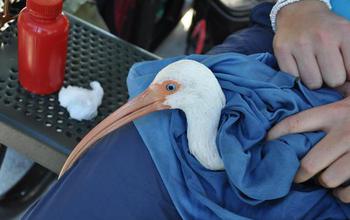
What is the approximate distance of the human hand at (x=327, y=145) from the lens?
64cm

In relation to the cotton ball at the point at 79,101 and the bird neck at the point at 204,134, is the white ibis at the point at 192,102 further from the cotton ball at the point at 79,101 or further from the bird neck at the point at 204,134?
the cotton ball at the point at 79,101

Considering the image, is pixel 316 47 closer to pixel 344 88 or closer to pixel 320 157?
pixel 344 88

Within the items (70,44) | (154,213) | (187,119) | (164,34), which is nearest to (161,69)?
(187,119)

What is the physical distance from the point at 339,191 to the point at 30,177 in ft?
2.57

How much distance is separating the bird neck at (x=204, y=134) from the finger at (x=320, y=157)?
10 centimetres

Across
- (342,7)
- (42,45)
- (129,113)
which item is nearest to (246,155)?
(129,113)

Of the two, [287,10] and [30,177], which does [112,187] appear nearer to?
[287,10]

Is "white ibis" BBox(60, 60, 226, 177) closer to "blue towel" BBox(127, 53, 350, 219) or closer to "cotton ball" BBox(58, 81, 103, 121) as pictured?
"blue towel" BBox(127, 53, 350, 219)

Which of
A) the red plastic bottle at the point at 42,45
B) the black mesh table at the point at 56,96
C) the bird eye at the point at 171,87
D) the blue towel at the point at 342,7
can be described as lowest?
the black mesh table at the point at 56,96

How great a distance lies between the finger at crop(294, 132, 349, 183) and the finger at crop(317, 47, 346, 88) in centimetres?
10

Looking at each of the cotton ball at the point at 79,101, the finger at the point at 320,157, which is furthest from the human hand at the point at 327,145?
the cotton ball at the point at 79,101

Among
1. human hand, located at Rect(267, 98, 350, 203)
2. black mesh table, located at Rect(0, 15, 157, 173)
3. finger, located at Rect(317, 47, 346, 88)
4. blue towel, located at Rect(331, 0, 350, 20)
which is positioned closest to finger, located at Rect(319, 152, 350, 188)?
human hand, located at Rect(267, 98, 350, 203)

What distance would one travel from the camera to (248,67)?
2.40ft

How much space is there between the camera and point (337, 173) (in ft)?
2.09
